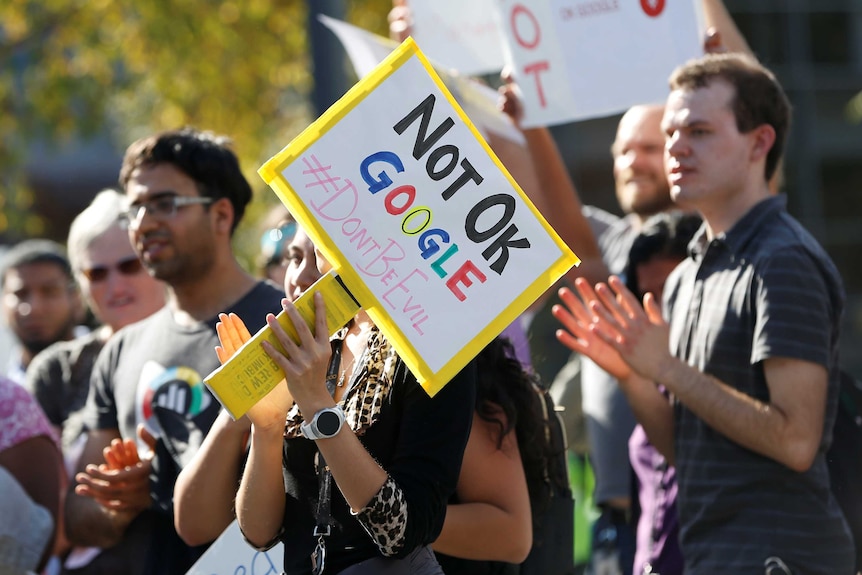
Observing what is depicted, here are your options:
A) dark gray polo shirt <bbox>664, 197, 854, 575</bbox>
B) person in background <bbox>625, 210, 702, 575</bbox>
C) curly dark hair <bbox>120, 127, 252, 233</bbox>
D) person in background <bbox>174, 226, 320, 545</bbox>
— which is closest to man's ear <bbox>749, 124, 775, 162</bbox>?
dark gray polo shirt <bbox>664, 197, 854, 575</bbox>

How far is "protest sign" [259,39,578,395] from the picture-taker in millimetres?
2758

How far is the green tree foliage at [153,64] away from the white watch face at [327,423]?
7.83 metres

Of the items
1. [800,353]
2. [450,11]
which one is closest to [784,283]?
[800,353]

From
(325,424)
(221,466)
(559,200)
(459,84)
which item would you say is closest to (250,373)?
(325,424)

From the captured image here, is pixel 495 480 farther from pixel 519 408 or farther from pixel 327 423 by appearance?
pixel 327 423

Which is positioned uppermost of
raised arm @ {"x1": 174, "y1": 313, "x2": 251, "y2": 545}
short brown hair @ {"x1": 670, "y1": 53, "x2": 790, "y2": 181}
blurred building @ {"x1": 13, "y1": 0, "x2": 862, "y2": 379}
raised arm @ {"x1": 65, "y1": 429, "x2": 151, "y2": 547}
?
raised arm @ {"x1": 174, "y1": 313, "x2": 251, "y2": 545}

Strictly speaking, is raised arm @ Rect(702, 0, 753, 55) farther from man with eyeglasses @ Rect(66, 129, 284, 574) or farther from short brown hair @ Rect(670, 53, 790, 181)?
man with eyeglasses @ Rect(66, 129, 284, 574)

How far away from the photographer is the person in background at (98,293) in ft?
17.4

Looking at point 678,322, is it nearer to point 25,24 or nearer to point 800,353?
point 800,353

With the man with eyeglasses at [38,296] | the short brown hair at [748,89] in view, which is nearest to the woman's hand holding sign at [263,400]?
the short brown hair at [748,89]

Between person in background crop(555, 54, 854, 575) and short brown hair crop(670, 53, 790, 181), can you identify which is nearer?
person in background crop(555, 54, 854, 575)

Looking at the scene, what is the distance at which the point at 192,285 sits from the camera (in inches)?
166

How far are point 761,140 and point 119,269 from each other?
2.61 meters

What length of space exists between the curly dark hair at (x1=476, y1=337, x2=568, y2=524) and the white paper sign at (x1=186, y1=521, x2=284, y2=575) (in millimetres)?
659
